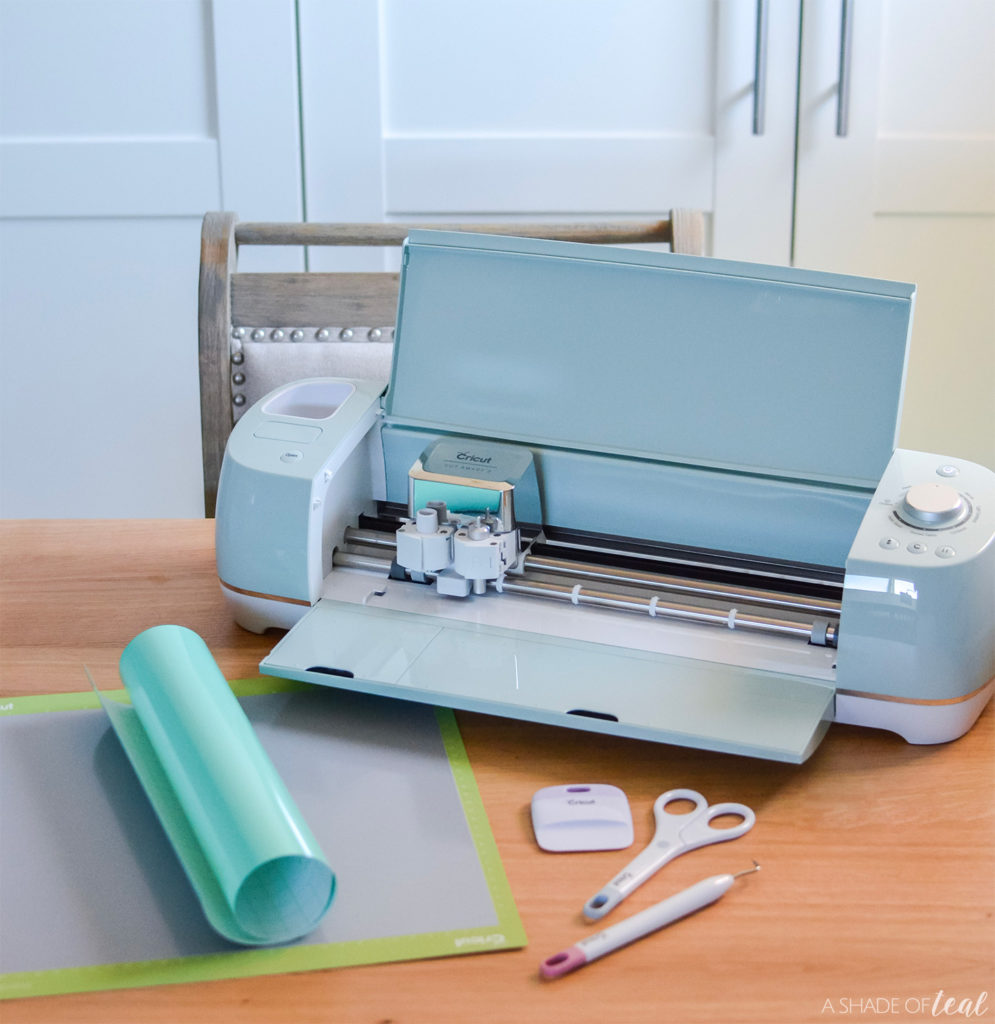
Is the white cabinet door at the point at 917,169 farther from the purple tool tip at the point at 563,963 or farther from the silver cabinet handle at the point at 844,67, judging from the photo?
the purple tool tip at the point at 563,963

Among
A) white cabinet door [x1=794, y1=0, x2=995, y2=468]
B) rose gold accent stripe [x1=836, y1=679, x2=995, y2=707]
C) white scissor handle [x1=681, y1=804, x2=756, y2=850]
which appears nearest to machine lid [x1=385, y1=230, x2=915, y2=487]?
rose gold accent stripe [x1=836, y1=679, x2=995, y2=707]

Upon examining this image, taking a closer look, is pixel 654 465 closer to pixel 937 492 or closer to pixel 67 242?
pixel 937 492

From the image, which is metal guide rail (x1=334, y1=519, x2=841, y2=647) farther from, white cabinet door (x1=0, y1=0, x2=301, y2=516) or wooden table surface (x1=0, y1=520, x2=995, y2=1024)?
white cabinet door (x1=0, y1=0, x2=301, y2=516)

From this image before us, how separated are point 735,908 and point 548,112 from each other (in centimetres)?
165

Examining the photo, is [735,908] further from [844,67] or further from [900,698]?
[844,67]

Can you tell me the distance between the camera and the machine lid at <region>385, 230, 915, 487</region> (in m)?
0.79

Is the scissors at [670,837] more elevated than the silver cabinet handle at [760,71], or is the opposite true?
the silver cabinet handle at [760,71]

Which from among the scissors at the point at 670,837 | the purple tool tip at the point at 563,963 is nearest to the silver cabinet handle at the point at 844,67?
the scissors at the point at 670,837

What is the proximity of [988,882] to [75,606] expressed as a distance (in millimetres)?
710

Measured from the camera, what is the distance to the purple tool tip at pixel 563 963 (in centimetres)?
55

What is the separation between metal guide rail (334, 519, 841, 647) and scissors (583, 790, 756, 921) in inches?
5.8

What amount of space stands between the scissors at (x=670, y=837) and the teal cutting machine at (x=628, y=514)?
0.12 ft

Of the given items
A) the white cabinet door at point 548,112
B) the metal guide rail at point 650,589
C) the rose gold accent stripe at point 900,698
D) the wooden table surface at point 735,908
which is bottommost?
the wooden table surface at point 735,908

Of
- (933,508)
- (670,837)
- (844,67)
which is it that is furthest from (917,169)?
(670,837)
